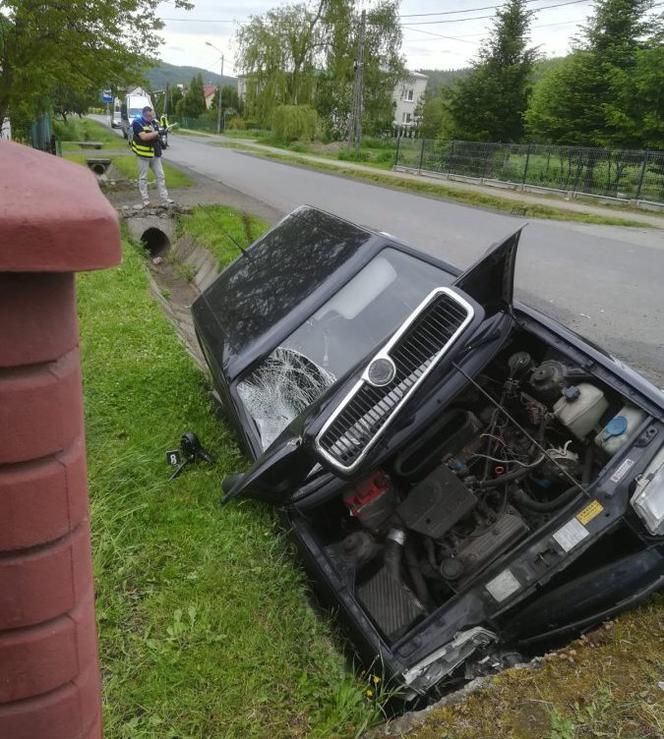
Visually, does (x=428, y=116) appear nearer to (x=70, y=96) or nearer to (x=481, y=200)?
(x=70, y=96)

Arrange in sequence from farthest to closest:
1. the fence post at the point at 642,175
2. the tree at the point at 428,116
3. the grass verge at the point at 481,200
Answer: the tree at the point at 428,116, the fence post at the point at 642,175, the grass verge at the point at 481,200

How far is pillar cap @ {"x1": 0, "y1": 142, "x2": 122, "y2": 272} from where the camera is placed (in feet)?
2.37

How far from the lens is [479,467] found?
3.31 m

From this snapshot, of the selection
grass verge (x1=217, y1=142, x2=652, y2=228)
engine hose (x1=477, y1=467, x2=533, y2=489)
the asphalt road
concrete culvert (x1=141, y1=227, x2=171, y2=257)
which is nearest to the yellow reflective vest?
concrete culvert (x1=141, y1=227, x2=171, y2=257)

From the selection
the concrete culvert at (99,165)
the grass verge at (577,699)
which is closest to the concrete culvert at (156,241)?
the grass verge at (577,699)

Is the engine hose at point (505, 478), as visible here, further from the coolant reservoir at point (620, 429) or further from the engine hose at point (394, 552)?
the engine hose at point (394, 552)

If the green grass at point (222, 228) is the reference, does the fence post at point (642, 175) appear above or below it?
above

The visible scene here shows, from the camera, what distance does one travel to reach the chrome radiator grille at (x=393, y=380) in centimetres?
238

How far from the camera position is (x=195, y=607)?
109 inches

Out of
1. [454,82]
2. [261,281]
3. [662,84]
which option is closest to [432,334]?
[261,281]

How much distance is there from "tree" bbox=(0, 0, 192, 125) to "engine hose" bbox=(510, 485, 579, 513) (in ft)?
33.9

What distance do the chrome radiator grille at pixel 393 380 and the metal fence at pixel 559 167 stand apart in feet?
59.9

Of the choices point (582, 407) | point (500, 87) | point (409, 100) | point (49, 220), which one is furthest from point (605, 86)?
point (409, 100)

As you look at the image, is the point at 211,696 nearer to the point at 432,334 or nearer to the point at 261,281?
the point at 432,334
